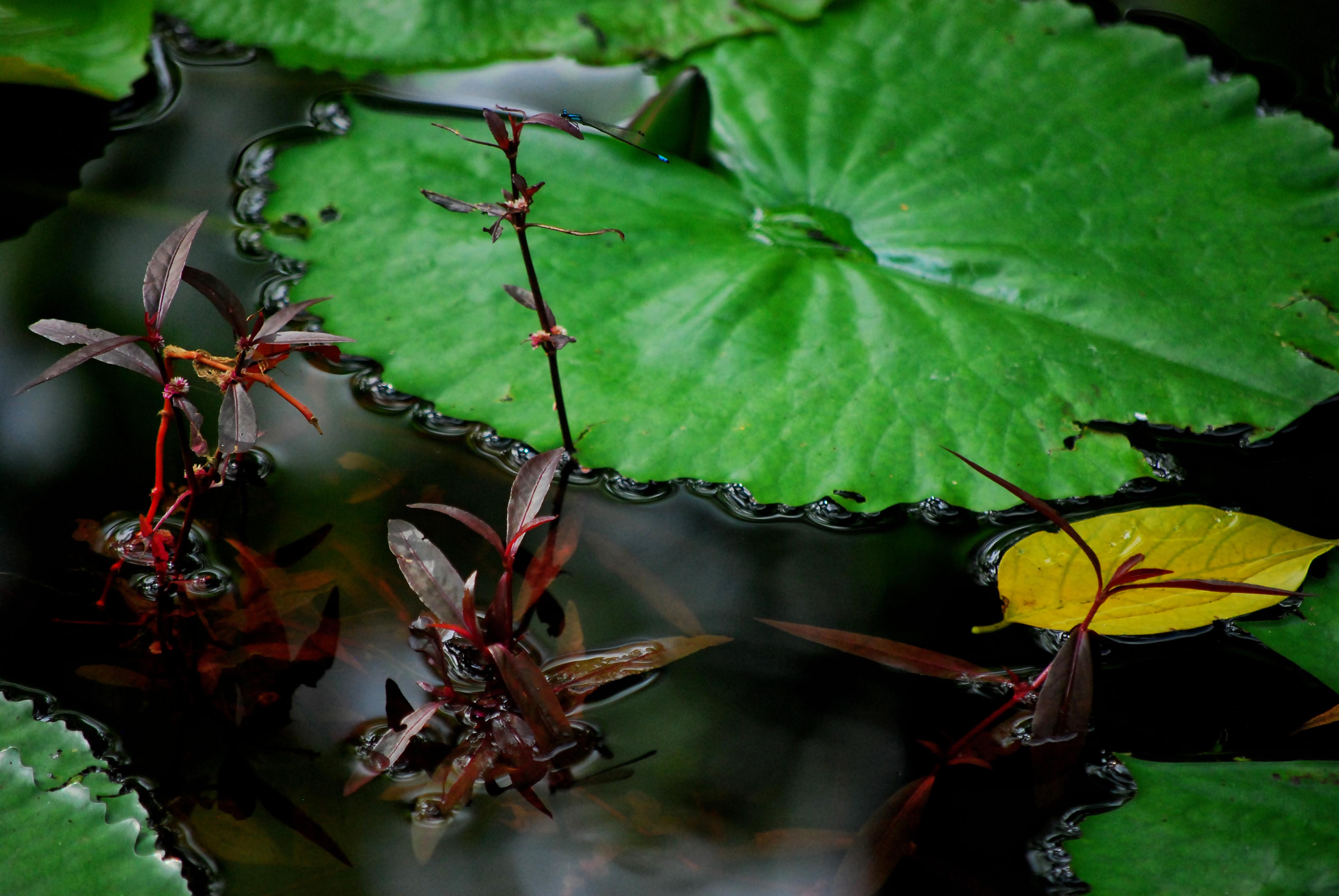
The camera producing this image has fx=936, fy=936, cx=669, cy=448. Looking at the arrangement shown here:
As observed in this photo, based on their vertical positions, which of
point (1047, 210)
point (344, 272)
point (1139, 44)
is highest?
point (1139, 44)

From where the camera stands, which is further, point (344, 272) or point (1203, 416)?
point (344, 272)

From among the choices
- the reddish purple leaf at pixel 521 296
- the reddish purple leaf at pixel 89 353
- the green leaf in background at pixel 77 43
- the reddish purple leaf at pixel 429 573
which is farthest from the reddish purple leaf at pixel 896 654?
the green leaf in background at pixel 77 43

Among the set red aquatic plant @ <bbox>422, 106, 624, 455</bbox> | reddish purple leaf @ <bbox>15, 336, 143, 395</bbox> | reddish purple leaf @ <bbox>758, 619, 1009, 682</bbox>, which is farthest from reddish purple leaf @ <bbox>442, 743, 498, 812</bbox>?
reddish purple leaf @ <bbox>15, 336, 143, 395</bbox>

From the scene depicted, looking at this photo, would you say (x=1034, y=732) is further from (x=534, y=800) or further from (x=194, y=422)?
(x=194, y=422)

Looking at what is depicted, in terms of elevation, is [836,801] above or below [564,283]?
below

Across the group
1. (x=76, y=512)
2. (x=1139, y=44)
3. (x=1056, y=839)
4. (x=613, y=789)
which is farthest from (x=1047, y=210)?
(x=76, y=512)

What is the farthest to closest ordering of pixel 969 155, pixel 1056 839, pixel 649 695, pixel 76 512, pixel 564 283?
pixel 969 155 < pixel 564 283 < pixel 76 512 < pixel 649 695 < pixel 1056 839

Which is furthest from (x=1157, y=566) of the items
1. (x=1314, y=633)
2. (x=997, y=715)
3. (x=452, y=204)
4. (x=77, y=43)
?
(x=77, y=43)

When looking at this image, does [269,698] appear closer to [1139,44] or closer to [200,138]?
[200,138]

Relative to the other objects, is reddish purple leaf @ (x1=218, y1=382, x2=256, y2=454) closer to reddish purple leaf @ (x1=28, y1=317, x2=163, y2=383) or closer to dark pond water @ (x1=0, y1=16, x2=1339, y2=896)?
reddish purple leaf @ (x1=28, y1=317, x2=163, y2=383)

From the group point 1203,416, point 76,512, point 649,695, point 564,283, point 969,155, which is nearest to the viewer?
point 649,695
